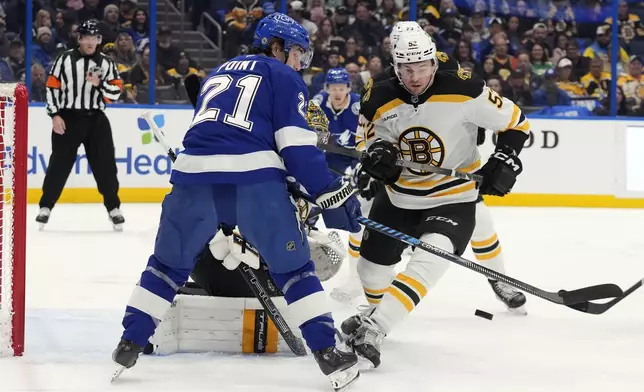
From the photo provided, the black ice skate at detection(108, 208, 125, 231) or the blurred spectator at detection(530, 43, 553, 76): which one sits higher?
the blurred spectator at detection(530, 43, 553, 76)

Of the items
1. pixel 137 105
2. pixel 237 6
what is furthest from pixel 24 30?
pixel 237 6

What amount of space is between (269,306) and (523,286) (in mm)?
765

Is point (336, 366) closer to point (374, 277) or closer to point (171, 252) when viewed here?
point (171, 252)

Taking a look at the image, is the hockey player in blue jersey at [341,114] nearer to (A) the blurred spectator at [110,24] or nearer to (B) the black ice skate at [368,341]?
(B) the black ice skate at [368,341]

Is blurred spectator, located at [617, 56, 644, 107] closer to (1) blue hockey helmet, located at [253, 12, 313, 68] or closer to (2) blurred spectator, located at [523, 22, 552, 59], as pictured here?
(2) blurred spectator, located at [523, 22, 552, 59]

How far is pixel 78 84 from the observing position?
626cm

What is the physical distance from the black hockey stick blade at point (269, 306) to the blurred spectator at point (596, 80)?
19.2 feet

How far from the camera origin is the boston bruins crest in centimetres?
331

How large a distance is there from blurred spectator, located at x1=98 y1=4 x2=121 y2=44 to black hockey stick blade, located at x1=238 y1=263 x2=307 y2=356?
17.5ft

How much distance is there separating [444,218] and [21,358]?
4.42 ft

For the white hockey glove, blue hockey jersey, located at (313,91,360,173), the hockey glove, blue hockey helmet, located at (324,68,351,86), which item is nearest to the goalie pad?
the white hockey glove

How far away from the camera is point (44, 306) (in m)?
3.85

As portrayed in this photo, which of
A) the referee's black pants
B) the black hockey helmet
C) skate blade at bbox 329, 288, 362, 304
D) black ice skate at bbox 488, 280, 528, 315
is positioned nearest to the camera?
black ice skate at bbox 488, 280, 528, 315

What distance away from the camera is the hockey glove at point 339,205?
271 cm
